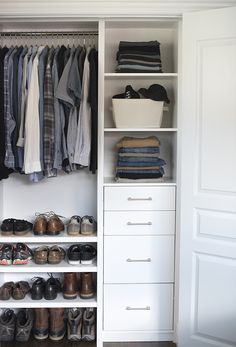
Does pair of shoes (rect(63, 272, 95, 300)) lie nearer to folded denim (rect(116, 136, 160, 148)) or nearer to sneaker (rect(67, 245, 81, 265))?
sneaker (rect(67, 245, 81, 265))

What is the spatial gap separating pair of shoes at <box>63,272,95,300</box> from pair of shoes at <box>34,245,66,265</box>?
13cm

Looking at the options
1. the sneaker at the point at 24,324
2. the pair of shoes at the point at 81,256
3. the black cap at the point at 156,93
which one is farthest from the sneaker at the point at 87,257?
the black cap at the point at 156,93

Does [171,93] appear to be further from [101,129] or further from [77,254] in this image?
[77,254]

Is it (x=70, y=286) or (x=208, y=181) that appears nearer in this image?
(x=208, y=181)

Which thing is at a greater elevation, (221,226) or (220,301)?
(221,226)

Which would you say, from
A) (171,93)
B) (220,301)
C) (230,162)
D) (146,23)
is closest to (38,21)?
(146,23)

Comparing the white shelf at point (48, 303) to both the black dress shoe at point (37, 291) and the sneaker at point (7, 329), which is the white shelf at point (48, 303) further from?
the sneaker at point (7, 329)

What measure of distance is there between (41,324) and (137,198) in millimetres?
1082

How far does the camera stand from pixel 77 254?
231 cm

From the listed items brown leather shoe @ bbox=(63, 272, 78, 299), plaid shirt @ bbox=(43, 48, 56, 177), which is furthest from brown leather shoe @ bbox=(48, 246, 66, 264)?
plaid shirt @ bbox=(43, 48, 56, 177)

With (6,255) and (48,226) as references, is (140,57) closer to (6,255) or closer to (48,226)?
(48,226)

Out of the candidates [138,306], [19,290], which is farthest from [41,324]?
[138,306]

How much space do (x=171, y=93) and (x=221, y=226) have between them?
1023 millimetres

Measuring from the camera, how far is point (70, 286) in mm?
2322
